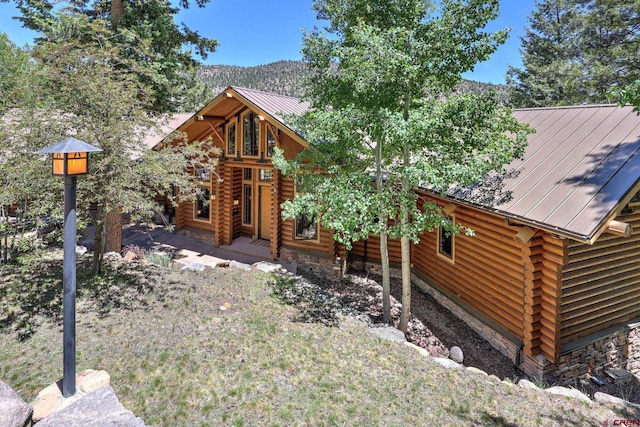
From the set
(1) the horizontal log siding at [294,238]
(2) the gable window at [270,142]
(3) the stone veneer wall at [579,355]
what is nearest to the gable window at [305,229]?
(1) the horizontal log siding at [294,238]

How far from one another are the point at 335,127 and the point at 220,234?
8998mm

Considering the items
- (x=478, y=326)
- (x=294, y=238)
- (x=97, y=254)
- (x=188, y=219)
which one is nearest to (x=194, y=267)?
(x=97, y=254)

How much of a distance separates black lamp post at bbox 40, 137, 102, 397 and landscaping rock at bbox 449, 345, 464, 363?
675cm

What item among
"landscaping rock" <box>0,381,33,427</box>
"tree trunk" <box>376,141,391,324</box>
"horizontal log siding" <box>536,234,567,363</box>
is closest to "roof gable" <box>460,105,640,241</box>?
"horizontal log siding" <box>536,234,567,363</box>

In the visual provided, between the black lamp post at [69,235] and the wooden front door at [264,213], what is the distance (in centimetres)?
1021

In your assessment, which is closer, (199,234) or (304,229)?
(304,229)

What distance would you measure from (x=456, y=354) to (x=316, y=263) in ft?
19.0

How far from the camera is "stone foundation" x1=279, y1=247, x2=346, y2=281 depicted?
12.3 metres

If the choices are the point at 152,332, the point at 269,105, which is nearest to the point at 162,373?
the point at 152,332

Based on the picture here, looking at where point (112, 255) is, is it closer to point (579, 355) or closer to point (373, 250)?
→ point (373, 250)

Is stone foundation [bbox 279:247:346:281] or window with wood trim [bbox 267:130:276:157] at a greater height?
window with wood trim [bbox 267:130:276:157]

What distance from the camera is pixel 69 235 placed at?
459 cm

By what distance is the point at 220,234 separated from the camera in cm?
1491

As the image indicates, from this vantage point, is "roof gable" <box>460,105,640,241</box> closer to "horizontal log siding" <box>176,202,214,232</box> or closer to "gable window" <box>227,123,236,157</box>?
"gable window" <box>227,123,236,157</box>
